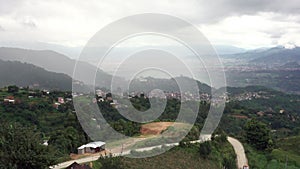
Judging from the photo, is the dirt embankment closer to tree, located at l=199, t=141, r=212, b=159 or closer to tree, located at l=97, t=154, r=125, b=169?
tree, located at l=199, t=141, r=212, b=159

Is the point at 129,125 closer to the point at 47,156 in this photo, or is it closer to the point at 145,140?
the point at 145,140

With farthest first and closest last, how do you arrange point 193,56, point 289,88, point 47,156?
point 289,88, point 47,156, point 193,56

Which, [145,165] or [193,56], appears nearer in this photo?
[193,56]

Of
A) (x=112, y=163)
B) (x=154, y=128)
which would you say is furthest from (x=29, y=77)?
(x=112, y=163)

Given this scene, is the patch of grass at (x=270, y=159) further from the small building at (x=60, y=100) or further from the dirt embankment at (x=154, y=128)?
the small building at (x=60, y=100)

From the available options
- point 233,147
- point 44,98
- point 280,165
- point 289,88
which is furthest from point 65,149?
point 289,88

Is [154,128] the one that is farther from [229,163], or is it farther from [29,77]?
[29,77]
